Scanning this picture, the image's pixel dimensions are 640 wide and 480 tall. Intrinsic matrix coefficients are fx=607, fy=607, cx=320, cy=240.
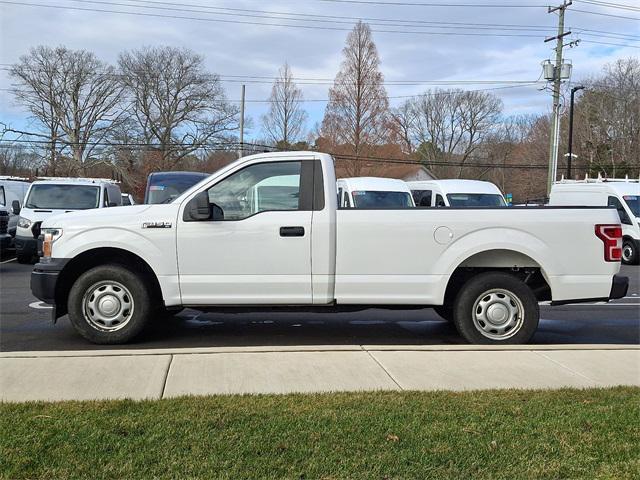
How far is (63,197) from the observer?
50.9 ft

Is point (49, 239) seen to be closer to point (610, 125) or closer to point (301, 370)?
point (301, 370)

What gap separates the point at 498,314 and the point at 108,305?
408 cm

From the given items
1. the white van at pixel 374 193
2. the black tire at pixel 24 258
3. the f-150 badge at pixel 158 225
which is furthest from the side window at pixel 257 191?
the black tire at pixel 24 258

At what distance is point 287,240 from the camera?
616 cm

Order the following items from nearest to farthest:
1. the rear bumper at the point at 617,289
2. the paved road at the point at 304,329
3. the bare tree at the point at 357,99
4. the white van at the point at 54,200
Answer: the rear bumper at the point at 617,289, the paved road at the point at 304,329, the white van at the point at 54,200, the bare tree at the point at 357,99

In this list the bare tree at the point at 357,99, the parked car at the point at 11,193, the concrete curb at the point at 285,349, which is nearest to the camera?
the concrete curb at the point at 285,349

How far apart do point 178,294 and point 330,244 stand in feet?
5.38

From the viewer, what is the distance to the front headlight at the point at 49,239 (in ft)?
20.5

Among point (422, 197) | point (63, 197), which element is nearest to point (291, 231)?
point (63, 197)

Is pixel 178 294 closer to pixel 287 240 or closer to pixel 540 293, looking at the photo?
pixel 287 240

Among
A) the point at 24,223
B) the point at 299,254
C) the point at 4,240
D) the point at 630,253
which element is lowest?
the point at 630,253

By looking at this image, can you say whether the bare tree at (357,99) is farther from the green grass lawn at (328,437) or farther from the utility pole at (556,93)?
the green grass lawn at (328,437)

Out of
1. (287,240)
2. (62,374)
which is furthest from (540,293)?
(62,374)

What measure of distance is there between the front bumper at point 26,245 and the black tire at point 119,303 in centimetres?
923
